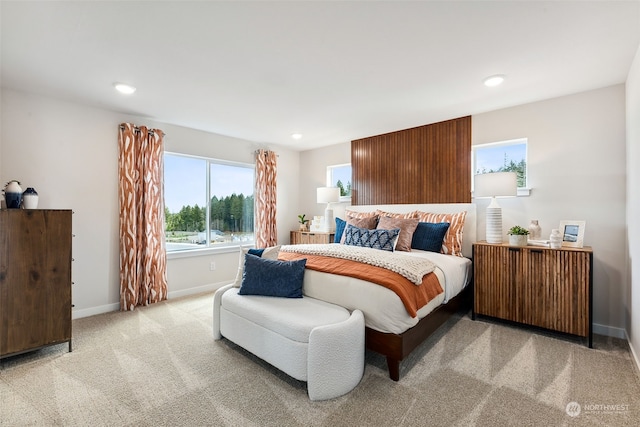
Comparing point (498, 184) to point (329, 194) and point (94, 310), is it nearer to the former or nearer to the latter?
point (329, 194)

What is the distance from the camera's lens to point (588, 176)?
2844mm

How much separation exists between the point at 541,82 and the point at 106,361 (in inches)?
175

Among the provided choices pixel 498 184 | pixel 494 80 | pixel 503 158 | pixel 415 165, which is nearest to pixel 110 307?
pixel 415 165

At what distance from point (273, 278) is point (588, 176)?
3223mm

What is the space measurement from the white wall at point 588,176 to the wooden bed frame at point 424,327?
0.53m

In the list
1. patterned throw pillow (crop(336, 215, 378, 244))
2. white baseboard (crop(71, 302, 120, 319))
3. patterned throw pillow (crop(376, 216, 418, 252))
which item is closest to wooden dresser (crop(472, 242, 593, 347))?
patterned throw pillow (crop(376, 216, 418, 252))

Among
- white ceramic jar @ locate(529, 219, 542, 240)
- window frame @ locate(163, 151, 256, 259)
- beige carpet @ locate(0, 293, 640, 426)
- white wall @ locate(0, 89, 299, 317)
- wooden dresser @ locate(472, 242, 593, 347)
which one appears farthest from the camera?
window frame @ locate(163, 151, 256, 259)

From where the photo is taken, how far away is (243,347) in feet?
7.62

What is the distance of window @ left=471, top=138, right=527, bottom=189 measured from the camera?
3.28 metres

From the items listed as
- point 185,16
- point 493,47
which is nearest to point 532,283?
point 493,47

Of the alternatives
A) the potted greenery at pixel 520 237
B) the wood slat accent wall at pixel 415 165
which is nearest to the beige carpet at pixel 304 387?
the potted greenery at pixel 520 237

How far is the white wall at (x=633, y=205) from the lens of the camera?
215 centimetres

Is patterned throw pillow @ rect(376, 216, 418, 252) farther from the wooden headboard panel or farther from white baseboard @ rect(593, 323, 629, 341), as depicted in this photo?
white baseboard @ rect(593, 323, 629, 341)

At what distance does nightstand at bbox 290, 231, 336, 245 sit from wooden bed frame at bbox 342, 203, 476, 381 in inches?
56.8
